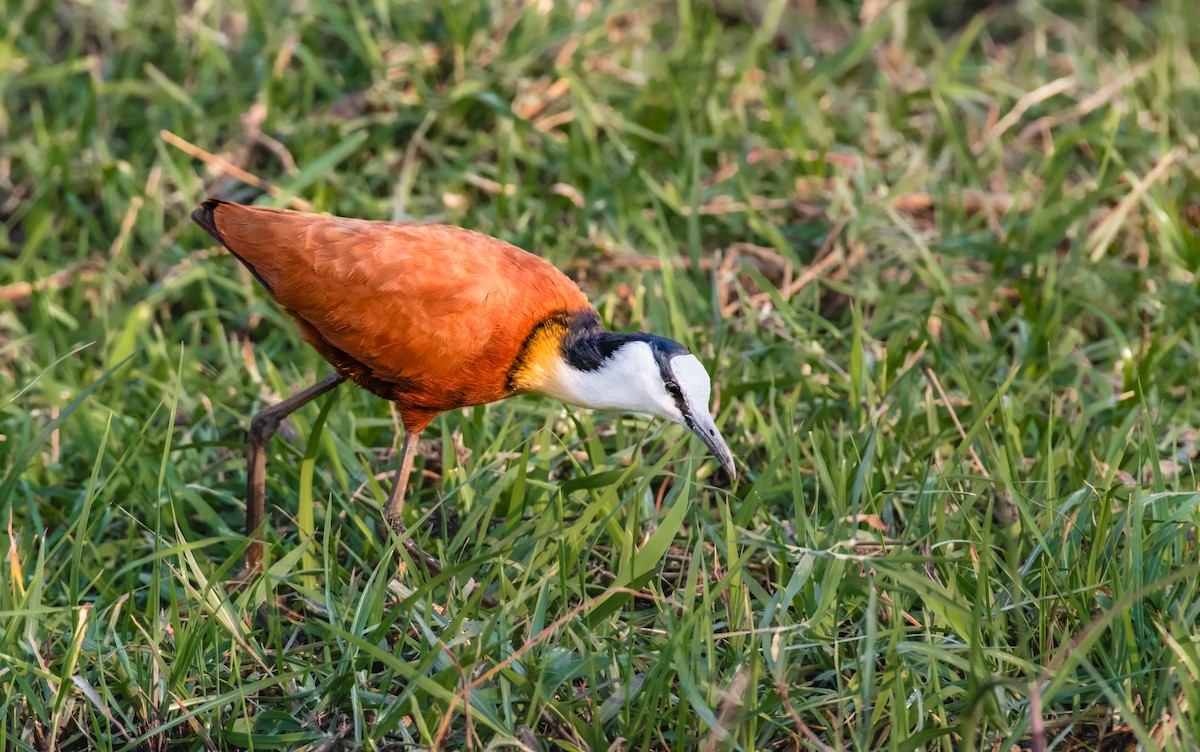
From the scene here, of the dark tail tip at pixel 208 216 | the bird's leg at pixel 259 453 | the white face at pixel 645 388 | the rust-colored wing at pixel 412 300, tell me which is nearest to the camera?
the white face at pixel 645 388

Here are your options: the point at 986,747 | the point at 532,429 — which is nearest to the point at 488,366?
the point at 532,429

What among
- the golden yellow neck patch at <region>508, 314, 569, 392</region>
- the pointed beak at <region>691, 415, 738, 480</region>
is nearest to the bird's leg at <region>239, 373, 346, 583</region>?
the golden yellow neck patch at <region>508, 314, 569, 392</region>

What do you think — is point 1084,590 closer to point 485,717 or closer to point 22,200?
point 485,717

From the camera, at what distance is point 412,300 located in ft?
11.9

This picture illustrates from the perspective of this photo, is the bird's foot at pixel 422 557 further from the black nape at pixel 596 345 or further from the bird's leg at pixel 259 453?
the black nape at pixel 596 345

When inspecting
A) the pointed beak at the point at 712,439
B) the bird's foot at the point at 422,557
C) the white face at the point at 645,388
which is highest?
the white face at the point at 645,388

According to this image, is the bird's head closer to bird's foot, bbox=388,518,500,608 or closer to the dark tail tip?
bird's foot, bbox=388,518,500,608

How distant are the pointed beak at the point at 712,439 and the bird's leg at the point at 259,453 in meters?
1.09

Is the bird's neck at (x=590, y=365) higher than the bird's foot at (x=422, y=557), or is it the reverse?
the bird's neck at (x=590, y=365)

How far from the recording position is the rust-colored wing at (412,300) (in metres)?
3.61

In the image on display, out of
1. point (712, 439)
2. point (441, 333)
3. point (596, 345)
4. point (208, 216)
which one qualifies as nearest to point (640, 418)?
point (596, 345)

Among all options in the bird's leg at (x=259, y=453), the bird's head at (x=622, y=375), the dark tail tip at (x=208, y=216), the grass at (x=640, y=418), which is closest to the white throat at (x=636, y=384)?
the bird's head at (x=622, y=375)

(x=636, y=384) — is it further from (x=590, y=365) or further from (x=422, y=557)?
(x=422, y=557)

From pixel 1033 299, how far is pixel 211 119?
3475mm
